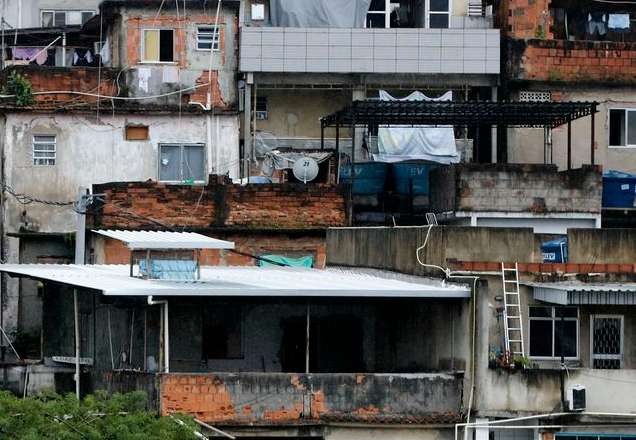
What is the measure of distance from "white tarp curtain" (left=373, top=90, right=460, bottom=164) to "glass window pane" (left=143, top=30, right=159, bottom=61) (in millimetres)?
5310

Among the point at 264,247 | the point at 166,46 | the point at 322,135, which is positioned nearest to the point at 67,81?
the point at 166,46

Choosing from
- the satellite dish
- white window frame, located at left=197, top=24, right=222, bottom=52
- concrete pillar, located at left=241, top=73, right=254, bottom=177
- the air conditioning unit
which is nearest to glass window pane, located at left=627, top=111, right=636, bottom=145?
the satellite dish

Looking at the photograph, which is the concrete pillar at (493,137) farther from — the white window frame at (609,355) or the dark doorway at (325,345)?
the white window frame at (609,355)

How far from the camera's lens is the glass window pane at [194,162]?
2050 inches

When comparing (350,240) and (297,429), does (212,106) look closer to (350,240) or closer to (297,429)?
(350,240)

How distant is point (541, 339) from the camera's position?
3444 cm

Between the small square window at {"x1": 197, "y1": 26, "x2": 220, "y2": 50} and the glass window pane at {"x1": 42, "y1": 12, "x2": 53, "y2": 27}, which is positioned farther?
the glass window pane at {"x1": 42, "y1": 12, "x2": 53, "y2": 27}

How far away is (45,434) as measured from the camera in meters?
31.1

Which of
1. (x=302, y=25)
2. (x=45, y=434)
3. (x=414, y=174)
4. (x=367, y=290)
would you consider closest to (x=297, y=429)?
(x=367, y=290)

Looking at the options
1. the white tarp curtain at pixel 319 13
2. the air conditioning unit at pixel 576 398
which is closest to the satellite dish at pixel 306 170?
the white tarp curtain at pixel 319 13

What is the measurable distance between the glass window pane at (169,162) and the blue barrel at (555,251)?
57.5 feet

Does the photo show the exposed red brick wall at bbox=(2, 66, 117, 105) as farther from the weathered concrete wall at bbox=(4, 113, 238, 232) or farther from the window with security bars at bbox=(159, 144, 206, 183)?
the window with security bars at bbox=(159, 144, 206, 183)

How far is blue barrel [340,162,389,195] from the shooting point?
51.2 metres

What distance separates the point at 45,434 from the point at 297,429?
4.59m
